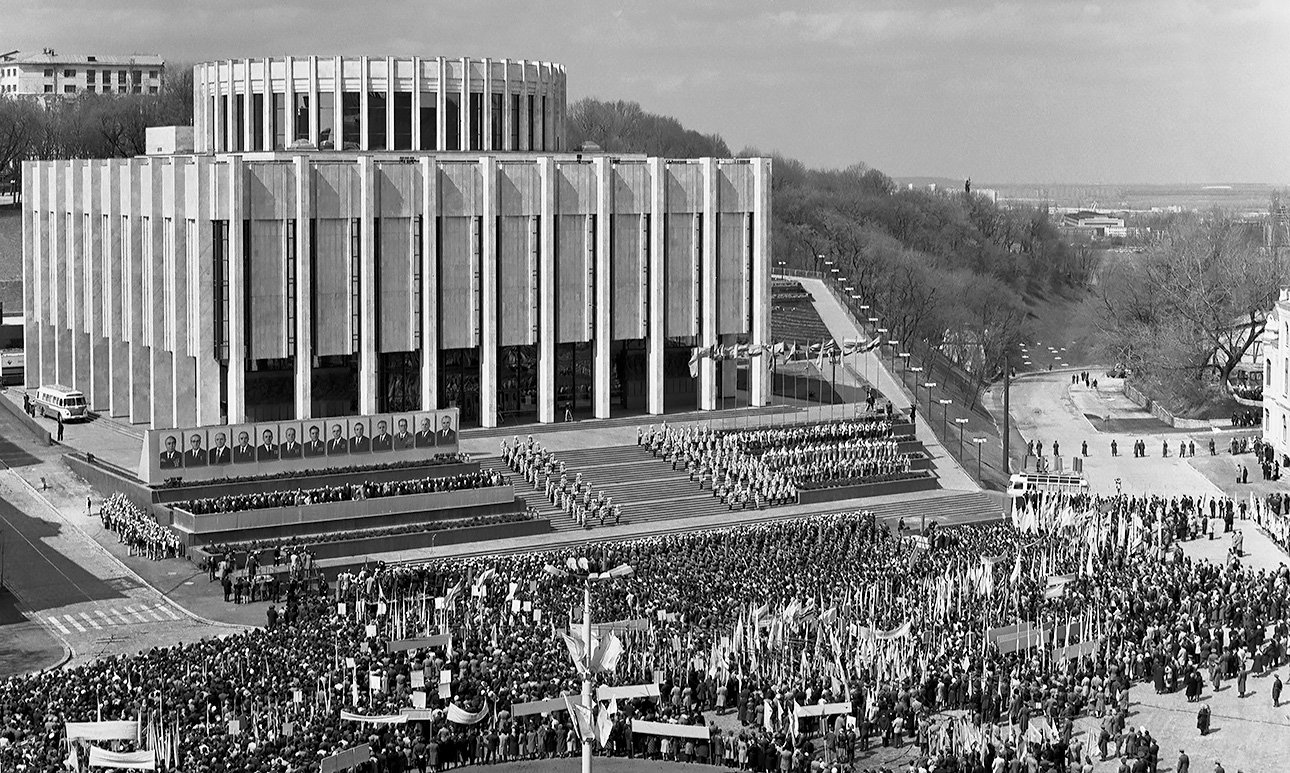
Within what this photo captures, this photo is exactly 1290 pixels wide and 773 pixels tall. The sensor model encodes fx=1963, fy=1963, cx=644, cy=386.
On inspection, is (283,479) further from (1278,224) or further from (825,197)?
(1278,224)

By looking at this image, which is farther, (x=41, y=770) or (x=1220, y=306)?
(x=1220, y=306)

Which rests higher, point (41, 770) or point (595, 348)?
point (595, 348)

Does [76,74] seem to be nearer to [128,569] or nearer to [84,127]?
[84,127]

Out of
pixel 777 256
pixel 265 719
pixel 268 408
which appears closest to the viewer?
→ pixel 265 719

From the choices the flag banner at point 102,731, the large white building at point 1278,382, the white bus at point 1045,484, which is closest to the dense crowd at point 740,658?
the flag banner at point 102,731

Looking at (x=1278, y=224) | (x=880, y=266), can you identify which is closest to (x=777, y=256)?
(x=880, y=266)

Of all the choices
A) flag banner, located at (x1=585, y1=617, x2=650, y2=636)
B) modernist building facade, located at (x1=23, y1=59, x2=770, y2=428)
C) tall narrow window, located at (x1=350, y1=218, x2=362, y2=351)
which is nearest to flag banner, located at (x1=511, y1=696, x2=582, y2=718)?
flag banner, located at (x1=585, y1=617, x2=650, y2=636)
